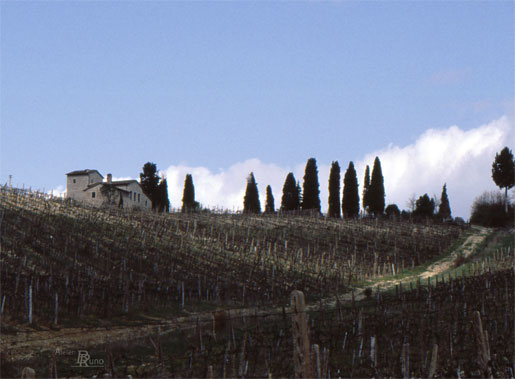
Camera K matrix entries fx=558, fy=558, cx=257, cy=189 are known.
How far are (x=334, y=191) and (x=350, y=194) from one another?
2.12 m

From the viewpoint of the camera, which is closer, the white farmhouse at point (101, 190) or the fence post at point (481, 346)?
the fence post at point (481, 346)

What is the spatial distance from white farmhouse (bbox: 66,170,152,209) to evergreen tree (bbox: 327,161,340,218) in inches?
866

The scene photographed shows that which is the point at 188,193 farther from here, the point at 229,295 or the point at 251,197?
the point at 229,295

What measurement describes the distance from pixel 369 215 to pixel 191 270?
3386 cm

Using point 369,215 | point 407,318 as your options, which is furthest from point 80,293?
point 369,215

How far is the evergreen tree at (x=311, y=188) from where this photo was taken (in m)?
64.4

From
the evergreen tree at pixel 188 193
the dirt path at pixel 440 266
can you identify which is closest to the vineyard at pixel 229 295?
the dirt path at pixel 440 266

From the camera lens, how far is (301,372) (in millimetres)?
→ 5875

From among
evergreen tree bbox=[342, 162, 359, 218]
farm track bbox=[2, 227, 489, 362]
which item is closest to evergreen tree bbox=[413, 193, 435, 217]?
evergreen tree bbox=[342, 162, 359, 218]

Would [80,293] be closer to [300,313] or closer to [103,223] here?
[103,223]

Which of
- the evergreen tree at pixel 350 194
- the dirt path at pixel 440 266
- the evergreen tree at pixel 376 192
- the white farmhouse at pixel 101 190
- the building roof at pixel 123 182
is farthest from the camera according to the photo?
the evergreen tree at pixel 376 192

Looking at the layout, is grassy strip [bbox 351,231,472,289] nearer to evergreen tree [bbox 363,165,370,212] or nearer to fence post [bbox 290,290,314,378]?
evergreen tree [bbox 363,165,370,212]

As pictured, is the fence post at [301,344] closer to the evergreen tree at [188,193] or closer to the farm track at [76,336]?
the farm track at [76,336]

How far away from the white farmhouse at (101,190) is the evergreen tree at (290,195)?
54.2ft
